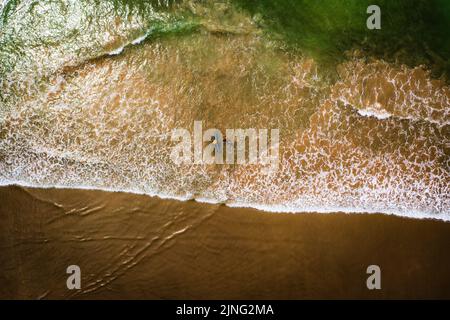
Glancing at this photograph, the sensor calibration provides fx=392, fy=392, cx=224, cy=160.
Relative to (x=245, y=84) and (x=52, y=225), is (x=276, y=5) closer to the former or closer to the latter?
(x=245, y=84)

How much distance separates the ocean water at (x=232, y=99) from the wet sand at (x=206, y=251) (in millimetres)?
196

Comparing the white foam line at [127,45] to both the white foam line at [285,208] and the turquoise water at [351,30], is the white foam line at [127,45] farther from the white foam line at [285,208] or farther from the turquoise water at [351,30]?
the white foam line at [285,208]

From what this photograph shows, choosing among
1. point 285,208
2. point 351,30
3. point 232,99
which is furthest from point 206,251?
point 351,30

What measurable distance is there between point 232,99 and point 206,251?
1603 mm

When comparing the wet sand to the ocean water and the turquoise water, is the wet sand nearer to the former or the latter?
the ocean water

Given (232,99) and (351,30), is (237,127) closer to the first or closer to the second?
(232,99)

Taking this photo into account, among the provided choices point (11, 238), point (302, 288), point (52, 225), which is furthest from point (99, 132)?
point (302, 288)

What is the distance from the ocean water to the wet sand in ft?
0.64

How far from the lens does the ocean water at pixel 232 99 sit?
13.5ft

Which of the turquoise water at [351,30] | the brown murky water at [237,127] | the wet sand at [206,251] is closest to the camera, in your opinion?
the wet sand at [206,251]

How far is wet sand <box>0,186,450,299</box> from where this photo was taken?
13.1ft

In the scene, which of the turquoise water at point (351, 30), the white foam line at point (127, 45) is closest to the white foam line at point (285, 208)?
the white foam line at point (127, 45)

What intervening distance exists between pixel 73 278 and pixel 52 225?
1.92ft

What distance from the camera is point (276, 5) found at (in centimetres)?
426
